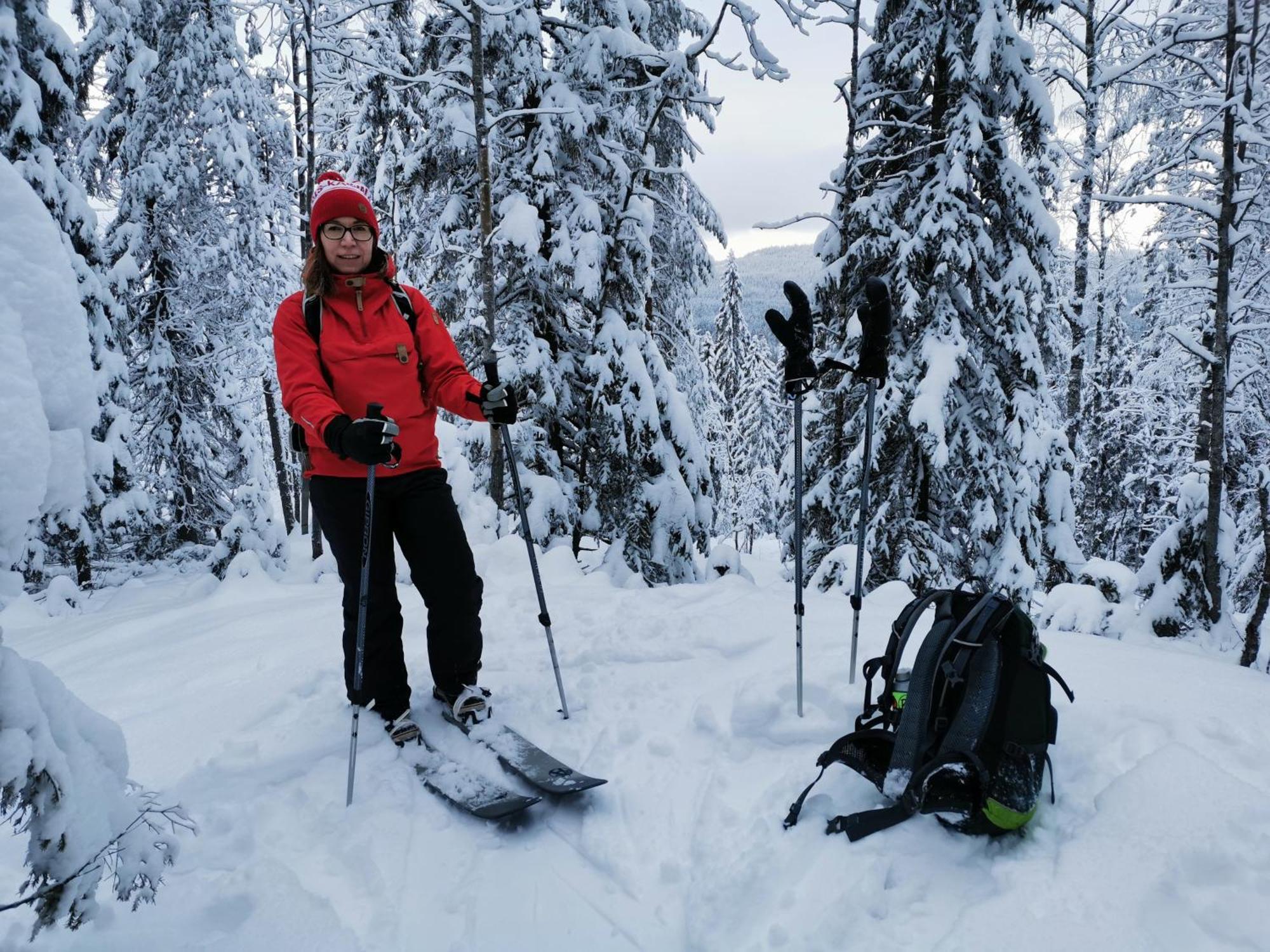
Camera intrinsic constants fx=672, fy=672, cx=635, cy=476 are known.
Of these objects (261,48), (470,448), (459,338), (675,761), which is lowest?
(675,761)

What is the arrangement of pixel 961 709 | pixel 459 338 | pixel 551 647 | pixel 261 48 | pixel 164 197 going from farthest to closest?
pixel 261 48, pixel 164 197, pixel 459 338, pixel 551 647, pixel 961 709

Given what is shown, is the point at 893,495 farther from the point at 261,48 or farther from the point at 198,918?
the point at 261,48

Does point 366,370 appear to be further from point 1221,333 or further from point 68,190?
point 68,190

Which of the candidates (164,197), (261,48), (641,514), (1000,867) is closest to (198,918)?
(1000,867)

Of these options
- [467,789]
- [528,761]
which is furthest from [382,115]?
[467,789]

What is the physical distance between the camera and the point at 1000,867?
2279 mm

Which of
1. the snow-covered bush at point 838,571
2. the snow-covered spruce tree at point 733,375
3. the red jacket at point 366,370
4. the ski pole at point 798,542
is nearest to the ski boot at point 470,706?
the red jacket at point 366,370

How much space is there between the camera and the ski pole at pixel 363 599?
295 cm

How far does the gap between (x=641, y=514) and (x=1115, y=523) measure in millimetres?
22192

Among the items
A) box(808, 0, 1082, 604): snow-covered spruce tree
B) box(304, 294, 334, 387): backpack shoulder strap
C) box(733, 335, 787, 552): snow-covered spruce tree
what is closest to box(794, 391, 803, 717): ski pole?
box(304, 294, 334, 387): backpack shoulder strap

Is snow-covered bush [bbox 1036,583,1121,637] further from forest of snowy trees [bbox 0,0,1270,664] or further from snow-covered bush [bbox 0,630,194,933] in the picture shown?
snow-covered bush [bbox 0,630,194,933]

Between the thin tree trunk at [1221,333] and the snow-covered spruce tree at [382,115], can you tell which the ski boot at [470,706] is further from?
the snow-covered spruce tree at [382,115]

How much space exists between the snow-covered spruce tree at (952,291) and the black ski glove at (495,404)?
6.21 metres

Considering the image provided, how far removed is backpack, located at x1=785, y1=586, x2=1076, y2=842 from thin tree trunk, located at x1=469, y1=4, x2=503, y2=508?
18.0 feet
